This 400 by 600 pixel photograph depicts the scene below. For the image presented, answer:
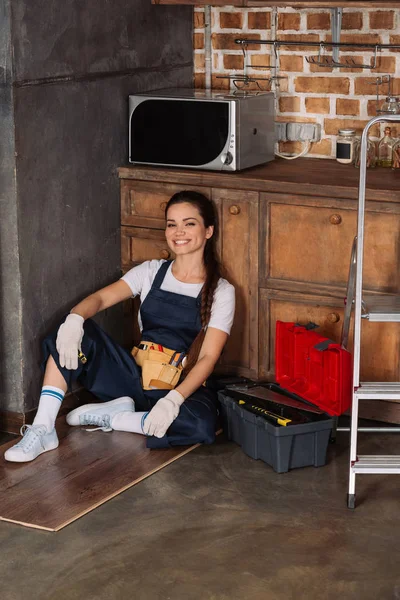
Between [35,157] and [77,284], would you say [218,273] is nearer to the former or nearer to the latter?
[77,284]

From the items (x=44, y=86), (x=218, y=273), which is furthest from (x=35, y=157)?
(x=218, y=273)

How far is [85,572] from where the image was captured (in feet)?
9.37

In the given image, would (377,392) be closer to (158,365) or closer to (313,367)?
(313,367)

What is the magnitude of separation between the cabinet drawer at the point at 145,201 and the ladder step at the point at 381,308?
1.03 m

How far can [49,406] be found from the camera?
3.68 meters

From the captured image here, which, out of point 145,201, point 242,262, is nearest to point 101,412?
point 242,262

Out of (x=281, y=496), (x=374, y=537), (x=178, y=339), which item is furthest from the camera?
(x=178, y=339)

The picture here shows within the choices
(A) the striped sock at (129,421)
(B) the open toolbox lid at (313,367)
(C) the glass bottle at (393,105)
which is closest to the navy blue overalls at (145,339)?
(A) the striped sock at (129,421)

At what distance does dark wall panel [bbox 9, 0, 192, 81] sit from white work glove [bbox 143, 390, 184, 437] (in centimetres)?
127

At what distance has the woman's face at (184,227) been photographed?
3871mm

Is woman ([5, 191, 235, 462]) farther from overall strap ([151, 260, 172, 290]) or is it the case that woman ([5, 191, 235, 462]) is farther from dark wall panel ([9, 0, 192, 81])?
dark wall panel ([9, 0, 192, 81])

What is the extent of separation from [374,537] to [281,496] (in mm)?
386

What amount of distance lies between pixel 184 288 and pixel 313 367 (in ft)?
2.10

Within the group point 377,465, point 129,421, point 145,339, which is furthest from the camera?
point 145,339
